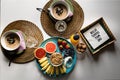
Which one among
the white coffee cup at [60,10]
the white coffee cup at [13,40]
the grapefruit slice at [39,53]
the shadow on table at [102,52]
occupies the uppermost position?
the white coffee cup at [60,10]

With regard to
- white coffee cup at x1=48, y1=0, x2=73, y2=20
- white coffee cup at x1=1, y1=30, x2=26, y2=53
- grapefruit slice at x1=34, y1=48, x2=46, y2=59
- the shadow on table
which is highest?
white coffee cup at x1=48, y1=0, x2=73, y2=20

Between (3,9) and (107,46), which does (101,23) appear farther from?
(3,9)

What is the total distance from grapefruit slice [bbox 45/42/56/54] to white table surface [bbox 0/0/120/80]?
0.05m

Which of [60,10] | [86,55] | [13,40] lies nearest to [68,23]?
[60,10]

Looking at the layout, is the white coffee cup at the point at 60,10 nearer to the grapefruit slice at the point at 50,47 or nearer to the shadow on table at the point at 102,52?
the grapefruit slice at the point at 50,47

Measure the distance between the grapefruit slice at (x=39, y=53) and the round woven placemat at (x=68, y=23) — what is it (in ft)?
0.35

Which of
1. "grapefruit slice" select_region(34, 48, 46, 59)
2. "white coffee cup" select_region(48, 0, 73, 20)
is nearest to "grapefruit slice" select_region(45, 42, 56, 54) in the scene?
"grapefruit slice" select_region(34, 48, 46, 59)

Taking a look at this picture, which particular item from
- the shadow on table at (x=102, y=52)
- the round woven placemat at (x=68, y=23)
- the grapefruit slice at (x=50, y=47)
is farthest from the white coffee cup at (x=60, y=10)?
the shadow on table at (x=102, y=52)

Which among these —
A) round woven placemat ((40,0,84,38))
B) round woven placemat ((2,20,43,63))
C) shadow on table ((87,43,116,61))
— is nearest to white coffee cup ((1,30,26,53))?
round woven placemat ((2,20,43,63))

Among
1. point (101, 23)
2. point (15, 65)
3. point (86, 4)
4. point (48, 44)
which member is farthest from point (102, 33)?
point (15, 65)

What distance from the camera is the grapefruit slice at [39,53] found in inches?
51.2

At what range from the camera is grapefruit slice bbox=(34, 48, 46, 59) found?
4.27ft

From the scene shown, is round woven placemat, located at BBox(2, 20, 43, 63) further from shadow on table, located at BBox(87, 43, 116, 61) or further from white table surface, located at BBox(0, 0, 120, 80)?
shadow on table, located at BBox(87, 43, 116, 61)

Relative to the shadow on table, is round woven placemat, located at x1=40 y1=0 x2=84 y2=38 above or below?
above
